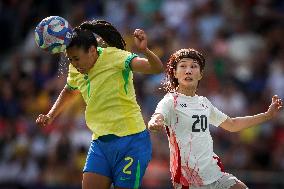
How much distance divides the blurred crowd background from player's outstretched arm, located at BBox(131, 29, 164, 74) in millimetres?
5815

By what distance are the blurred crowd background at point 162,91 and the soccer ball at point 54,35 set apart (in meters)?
5.85

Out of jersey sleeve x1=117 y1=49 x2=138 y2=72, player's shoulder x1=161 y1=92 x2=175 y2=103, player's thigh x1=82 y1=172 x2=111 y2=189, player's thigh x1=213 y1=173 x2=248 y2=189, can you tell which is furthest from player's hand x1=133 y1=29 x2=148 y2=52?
player's thigh x1=213 y1=173 x2=248 y2=189

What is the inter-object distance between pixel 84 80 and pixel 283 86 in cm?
699

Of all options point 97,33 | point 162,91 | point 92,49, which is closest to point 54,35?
point 92,49

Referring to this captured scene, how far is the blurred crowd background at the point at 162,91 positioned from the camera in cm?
1438

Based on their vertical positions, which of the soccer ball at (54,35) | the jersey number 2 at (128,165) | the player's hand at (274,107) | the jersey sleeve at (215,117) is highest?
the soccer ball at (54,35)

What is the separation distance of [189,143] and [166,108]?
395mm

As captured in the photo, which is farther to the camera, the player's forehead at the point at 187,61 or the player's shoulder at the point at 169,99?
the player's forehead at the point at 187,61

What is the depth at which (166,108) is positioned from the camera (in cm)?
845

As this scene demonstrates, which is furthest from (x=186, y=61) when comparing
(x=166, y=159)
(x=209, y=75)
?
(x=209, y=75)

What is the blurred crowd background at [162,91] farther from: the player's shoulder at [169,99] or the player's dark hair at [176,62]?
the player's shoulder at [169,99]

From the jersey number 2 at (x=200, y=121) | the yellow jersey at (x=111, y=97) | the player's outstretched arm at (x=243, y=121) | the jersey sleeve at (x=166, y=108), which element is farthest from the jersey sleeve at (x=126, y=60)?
the player's outstretched arm at (x=243, y=121)

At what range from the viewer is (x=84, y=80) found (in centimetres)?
866

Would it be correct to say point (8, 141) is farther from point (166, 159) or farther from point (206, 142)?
point (206, 142)
